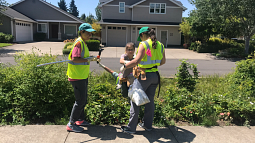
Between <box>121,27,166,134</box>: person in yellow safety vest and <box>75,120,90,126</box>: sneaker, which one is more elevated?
<box>121,27,166,134</box>: person in yellow safety vest

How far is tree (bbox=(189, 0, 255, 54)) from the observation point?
16.2 metres

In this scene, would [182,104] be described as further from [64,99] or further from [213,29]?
[213,29]

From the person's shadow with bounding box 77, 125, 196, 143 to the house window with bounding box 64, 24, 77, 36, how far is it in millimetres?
31184

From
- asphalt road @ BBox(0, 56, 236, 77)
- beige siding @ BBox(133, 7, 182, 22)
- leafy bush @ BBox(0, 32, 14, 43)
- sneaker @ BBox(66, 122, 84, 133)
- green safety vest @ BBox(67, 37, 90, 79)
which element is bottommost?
sneaker @ BBox(66, 122, 84, 133)

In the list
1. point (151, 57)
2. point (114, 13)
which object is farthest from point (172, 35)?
point (151, 57)

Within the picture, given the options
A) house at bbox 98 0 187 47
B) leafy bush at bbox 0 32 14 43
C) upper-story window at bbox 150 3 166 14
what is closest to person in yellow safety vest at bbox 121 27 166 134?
house at bbox 98 0 187 47

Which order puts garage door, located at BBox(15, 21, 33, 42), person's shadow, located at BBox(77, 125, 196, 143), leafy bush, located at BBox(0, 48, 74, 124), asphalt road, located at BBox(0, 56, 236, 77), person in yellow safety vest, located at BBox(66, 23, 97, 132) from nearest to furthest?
1. person in yellow safety vest, located at BBox(66, 23, 97, 132)
2. person's shadow, located at BBox(77, 125, 196, 143)
3. leafy bush, located at BBox(0, 48, 74, 124)
4. asphalt road, located at BBox(0, 56, 236, 77)
5. garage door, located at BBox(15, 21, 33, 42)

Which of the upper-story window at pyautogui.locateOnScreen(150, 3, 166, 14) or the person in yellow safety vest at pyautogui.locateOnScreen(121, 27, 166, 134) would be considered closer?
the person in yellow safety vest at pyautogui.locateOnScreen(121, 27, 166, 134)

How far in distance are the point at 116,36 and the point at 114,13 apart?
3.04 m

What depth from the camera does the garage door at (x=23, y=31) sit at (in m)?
28.6

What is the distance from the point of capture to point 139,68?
3.58 meters

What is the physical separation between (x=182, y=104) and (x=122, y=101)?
1261 mm

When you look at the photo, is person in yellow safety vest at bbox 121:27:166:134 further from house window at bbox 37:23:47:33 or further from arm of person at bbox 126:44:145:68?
house window at bbox 37:23:47:33

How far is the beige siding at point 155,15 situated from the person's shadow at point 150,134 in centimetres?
2559
